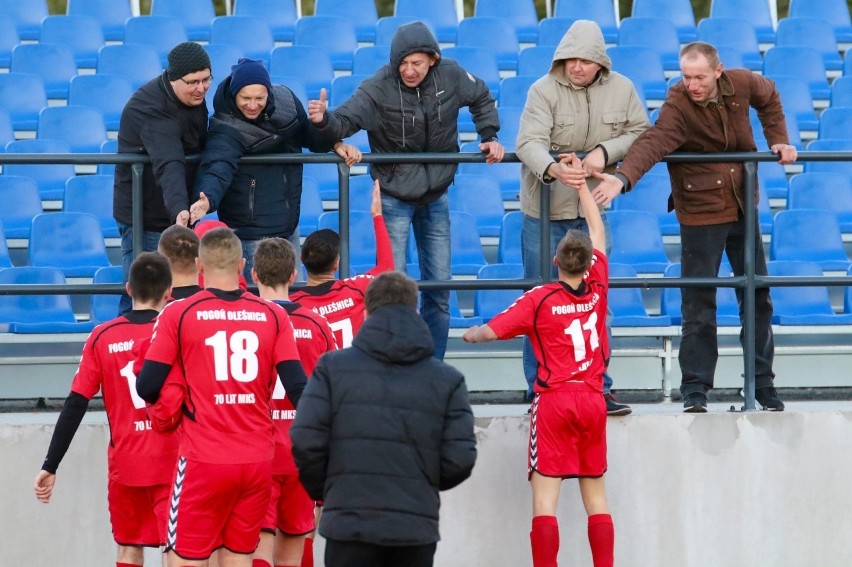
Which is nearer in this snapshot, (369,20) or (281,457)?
(281,457)

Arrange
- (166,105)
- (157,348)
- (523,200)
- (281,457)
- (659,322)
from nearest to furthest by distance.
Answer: (157,348) < (281,457) < (166,105) < (523,200) < (659,322)

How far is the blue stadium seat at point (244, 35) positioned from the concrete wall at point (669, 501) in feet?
16.9

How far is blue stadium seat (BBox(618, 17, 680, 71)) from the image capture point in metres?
11.2

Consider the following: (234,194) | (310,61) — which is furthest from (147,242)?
(310,61)

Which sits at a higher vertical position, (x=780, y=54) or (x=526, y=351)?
(x=780, y=54)

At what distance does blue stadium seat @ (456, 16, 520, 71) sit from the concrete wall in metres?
5.39

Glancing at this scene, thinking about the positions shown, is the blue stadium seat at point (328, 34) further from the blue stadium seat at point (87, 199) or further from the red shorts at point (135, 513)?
the red shorts at point (135, 513)

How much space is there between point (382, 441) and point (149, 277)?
1.46 m

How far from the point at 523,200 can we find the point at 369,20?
5.78m

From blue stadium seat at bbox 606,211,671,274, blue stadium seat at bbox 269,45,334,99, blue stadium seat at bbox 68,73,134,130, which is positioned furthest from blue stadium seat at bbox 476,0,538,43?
blue stadium seat at bbox 606,211,671,274

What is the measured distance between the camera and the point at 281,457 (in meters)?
5.08

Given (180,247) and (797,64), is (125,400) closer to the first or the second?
(180,247)

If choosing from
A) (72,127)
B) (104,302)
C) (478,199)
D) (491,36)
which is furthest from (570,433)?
(491,36)

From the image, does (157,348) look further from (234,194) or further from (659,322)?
(659,322)
